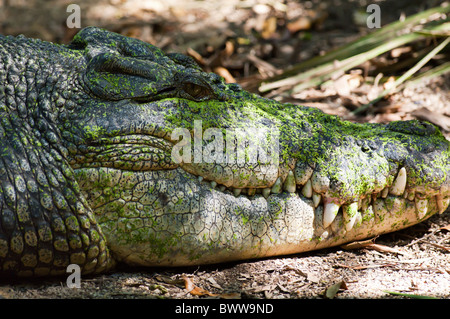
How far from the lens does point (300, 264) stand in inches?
121

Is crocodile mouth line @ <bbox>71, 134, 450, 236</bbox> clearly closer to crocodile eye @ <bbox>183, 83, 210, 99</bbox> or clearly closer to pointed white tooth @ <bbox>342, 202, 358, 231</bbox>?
pointed white tooth @ <bbox>342, 202, 358, 231</bbox>

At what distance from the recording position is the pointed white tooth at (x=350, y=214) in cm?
301

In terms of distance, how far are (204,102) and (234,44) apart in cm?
355

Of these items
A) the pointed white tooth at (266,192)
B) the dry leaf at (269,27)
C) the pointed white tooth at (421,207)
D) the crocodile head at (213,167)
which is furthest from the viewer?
the dry leaf at (269,27)

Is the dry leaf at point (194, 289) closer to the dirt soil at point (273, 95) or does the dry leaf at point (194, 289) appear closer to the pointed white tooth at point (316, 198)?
the dirt soil at point (273, 95)

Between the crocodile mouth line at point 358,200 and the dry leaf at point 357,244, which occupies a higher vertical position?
the crocodile mouth line at point 358,200

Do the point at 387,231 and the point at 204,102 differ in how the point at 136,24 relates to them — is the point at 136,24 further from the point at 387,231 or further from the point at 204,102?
the point at 387,231

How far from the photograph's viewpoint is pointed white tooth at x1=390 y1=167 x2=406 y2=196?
120 inches

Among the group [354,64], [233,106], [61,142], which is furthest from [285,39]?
[61,142]

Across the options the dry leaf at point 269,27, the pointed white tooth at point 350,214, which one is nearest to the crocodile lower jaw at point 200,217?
the pointed white tooth at point 350,214

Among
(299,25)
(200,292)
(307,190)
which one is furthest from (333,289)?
(299,25)

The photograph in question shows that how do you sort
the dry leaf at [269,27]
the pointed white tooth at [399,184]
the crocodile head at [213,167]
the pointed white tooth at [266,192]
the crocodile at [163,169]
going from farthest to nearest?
the dry leaf at [269,27] → the pointed white tooth at [399,184] → the pointed white tooth at [266,192] → the crocodile head at [213,167] → the crocodile at [163,169]

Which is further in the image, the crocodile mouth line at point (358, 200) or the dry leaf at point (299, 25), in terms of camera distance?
the dry leaf at point (299, 25)
